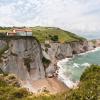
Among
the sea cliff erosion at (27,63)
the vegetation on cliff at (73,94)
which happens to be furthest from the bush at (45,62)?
the vegetation on cliff at (73,94)

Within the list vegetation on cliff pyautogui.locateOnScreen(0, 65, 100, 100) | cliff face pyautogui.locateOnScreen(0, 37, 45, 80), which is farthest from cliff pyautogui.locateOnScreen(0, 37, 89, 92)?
vegetation on cliff pyautogui.locateOnScreen(0, 65, 100, 100)

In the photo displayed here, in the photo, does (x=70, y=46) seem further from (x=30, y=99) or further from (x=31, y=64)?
(x=30, y=99)

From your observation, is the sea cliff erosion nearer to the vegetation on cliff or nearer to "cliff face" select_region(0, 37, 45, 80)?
"cliff face" select_region(0, 37, 45, 80)

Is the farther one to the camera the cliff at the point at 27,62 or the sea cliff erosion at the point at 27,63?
the cliff at the point at 27,62

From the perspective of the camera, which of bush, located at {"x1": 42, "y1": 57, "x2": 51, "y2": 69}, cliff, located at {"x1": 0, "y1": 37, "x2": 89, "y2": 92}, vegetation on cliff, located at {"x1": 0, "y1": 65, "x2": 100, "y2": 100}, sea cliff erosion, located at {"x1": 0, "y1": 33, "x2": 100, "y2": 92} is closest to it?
vegetation on cliff, located at {"x1": 0, "y1": 65, "x2": 100, "y2": 100}

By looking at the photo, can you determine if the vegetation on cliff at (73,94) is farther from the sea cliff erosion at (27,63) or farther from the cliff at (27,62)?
the cliff at (27,62)

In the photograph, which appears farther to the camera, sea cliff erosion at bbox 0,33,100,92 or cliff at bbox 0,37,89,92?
cliff at bbox 0,37,89,92

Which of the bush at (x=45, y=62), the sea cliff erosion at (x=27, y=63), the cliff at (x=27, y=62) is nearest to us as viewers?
the sea cliff erosion at (x=27, y=63)

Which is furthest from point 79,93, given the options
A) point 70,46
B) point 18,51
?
point 70,46

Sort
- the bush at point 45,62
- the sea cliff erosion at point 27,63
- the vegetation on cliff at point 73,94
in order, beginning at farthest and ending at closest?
the bush at point 45,62 < the sea cliff erosion at point 27,63 < the vegetation on cliff at point 73,94
